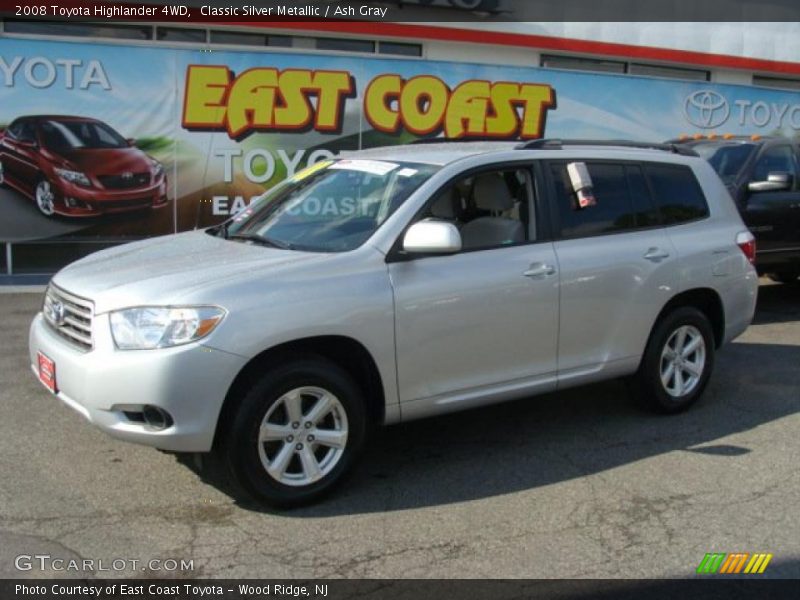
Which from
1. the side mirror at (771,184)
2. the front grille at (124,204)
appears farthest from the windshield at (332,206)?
the front grille at (124,204)

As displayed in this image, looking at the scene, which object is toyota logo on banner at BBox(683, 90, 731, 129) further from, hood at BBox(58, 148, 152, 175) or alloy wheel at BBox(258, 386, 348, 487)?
alloy wheel at BBox(258, 386, 348, 487)

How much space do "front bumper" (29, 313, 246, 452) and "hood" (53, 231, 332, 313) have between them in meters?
0.20

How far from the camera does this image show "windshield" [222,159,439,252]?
472 cm

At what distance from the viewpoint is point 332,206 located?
5.04 metres

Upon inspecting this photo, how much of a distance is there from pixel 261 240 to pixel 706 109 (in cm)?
1099

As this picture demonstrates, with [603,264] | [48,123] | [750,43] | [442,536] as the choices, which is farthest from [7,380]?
[750,43]

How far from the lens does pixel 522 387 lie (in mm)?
5062

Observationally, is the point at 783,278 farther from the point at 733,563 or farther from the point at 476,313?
the point at 733,563

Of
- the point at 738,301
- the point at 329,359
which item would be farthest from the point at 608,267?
the point at 329,359

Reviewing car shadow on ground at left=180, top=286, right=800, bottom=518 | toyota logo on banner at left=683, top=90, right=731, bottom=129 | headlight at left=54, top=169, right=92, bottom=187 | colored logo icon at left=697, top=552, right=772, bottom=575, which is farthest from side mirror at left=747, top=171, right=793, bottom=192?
headlight at left=54, top=169, right=92, bottom=187

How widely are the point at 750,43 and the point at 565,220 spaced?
1465cm

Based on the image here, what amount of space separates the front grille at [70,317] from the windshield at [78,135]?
21.4 ft

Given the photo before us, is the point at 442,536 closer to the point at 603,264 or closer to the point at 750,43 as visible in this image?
the point at 603,264

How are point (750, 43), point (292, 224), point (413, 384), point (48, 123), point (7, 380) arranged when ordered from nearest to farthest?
point (413, 384) → point (292, 224) → point (7, 380) → point (48, 123) → point (750, 43)
